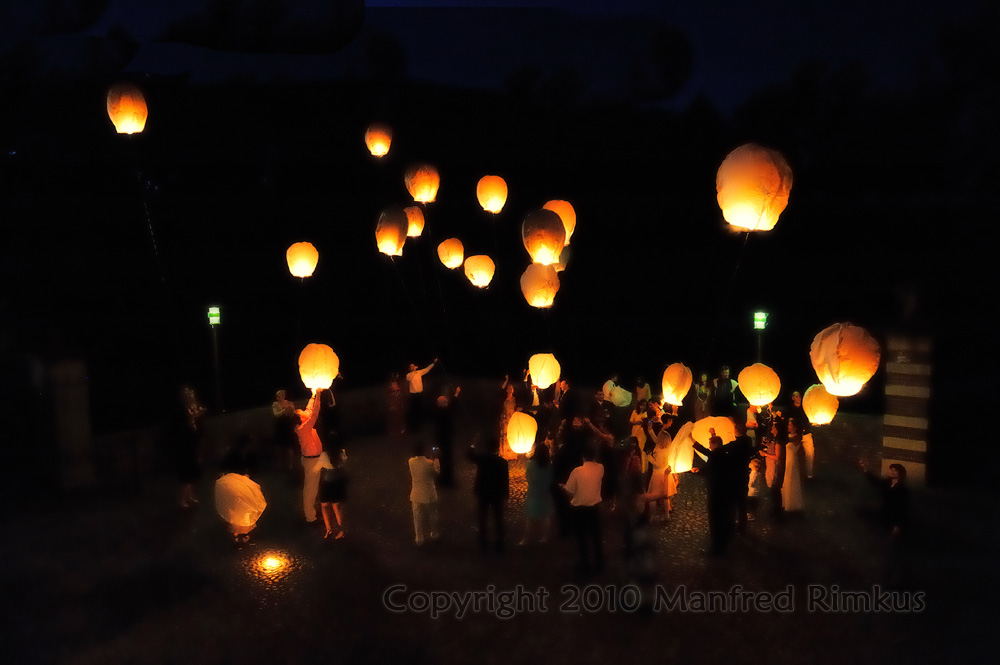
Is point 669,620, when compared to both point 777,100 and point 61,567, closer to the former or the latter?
point 61,567

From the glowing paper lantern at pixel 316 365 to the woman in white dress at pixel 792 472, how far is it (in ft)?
18.9

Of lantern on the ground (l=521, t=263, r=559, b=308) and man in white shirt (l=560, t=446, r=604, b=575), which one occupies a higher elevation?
lantern on the ground (l=521, t=263, r=559, b=308)

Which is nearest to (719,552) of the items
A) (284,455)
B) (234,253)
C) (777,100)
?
(284,455)

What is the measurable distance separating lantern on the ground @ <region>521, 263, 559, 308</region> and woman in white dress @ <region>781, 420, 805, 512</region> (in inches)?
143

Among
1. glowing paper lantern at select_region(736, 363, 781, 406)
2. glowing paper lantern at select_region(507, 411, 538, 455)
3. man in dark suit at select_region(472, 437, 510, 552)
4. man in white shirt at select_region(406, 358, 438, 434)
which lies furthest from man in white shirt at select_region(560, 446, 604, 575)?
man in white shirt at select_region(406, 358, 438, 434)

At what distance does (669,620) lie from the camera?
6.88 m

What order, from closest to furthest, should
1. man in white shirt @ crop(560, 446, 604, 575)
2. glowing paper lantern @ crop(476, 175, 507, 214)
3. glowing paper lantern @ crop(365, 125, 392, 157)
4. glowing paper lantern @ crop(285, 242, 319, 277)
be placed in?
man in white shirt @ crop(560, 446, 604, 575) < glowing paper lantern @ crop(285, 242, 319, 277) < glowing paper lantern @ crop(476, 175, 507, 214) < glowing paper lantern @ crop(365, 125, 392, 157)

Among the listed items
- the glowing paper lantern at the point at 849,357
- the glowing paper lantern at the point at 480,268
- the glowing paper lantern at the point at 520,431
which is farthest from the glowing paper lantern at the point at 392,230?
the glowing paper lantern at the point at 849,357

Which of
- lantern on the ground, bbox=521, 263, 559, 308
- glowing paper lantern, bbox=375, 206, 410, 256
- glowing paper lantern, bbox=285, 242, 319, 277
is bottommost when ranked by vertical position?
lantern on the ground, bbox=521, 263, 559, 308

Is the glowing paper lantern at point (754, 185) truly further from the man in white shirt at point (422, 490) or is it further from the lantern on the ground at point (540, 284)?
the man in white shirt at point (422, 490)

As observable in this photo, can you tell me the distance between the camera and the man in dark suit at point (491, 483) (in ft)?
27.1

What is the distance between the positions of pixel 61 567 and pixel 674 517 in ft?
23.4

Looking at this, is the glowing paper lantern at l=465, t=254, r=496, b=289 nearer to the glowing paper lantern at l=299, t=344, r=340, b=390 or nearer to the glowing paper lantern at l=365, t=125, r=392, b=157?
the glowing paper lantern at l=365, t=125, r=392, b=157

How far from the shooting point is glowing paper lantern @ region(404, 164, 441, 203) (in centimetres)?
1316
